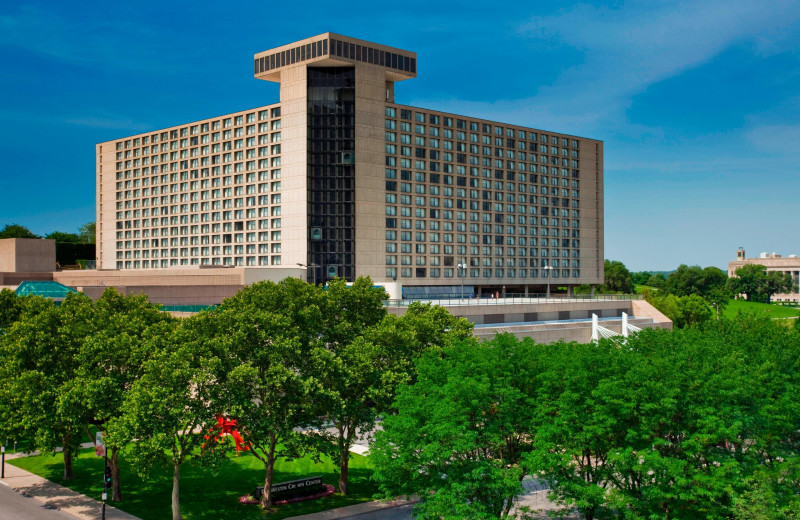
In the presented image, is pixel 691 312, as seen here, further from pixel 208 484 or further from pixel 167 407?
→ pixel 167 407

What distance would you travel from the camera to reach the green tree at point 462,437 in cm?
3178

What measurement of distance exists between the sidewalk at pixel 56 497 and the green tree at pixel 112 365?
1.81 m

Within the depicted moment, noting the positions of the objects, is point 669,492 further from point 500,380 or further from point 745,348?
point 745,348

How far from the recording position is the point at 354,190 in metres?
123

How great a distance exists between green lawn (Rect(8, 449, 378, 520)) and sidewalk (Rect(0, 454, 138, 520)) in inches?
25.0

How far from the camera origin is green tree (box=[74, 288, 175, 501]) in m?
36.1

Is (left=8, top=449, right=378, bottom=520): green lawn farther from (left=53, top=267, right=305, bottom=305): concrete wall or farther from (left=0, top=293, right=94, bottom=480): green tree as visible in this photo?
(left=53, top=267, right=305, bottom=305): concrete wall

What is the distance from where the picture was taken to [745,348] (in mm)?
45906

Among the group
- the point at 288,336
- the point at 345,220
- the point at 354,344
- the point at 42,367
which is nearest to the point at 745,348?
the point at 354,344

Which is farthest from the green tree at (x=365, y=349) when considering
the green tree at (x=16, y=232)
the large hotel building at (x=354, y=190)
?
the green tree at (x=16, y=232)

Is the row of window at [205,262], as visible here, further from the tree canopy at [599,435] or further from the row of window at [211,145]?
the tree canopy at [599,435]

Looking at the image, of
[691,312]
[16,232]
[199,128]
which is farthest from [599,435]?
[16,232]

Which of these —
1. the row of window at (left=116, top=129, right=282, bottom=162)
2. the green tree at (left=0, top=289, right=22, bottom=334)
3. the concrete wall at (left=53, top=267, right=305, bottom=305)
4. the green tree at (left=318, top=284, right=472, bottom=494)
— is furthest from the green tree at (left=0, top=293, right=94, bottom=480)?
the row of window at (left=116, top=129, right=282, bottom=162)

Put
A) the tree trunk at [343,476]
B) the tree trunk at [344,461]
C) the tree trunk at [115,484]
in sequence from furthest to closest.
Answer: the tree trunk at [343,476]
the tree trunk at [344,461]
the tree trunk at [115,484]
